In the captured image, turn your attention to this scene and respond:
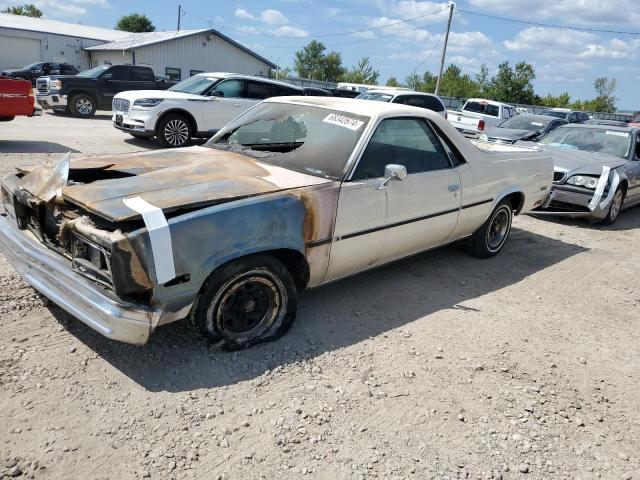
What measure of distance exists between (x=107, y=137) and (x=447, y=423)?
12094 millimetres

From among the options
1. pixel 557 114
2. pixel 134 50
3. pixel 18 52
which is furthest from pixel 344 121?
pixel 18 52

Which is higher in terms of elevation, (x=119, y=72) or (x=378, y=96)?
(x=119, y=72)

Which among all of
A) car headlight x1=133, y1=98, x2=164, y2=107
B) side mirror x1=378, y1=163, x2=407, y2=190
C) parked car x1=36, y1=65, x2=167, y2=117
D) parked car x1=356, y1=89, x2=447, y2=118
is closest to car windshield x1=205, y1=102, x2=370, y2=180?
side mirror x1=378, y1=163, x2=407, y2=190

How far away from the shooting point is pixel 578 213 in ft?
24.7

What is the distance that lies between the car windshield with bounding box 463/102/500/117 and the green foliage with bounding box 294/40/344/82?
2263 inches

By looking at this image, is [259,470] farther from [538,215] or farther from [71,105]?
[71,105]

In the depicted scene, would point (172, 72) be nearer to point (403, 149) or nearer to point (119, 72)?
point (119, 72)

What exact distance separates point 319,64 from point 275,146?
248 ft

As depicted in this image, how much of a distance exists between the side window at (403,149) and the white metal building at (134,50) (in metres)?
31.0

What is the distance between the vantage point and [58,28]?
3909 centimetres

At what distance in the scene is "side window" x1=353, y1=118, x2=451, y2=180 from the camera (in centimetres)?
397

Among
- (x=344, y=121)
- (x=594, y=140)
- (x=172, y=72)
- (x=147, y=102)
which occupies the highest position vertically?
(x=172, y=72)

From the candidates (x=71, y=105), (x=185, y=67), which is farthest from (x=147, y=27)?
(x=71, y=105)

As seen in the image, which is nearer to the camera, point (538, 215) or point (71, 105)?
point (538, 215)
